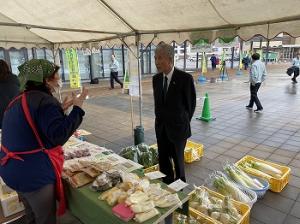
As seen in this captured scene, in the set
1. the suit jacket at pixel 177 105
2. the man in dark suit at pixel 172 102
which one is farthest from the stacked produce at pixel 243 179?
the suit jacket at pixel 177 105

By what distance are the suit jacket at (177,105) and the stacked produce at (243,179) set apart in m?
0.94

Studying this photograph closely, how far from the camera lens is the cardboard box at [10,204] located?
254 cm

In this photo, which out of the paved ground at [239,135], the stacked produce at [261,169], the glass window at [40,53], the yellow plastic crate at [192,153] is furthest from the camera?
the glass window at [40,53]

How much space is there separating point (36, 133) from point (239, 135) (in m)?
5.42

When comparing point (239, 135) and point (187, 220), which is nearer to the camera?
point (187, 220)

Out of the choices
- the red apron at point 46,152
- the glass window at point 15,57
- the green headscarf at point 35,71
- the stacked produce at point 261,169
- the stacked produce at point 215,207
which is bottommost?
the stacked produce at point 261,169

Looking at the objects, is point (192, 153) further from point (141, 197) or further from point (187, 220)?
point (141, 197)

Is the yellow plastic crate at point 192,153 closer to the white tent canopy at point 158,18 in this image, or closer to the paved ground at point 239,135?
the paved ground at point 239,135

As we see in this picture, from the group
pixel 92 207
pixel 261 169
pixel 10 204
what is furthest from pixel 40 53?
pixel 92 207

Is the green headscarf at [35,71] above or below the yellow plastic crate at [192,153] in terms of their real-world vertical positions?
above

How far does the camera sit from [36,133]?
1.63m

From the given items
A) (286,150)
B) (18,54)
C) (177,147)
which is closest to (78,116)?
(177,147)

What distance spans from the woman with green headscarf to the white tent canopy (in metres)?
2.03

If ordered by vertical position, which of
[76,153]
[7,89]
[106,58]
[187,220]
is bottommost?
Result: [187,220]
